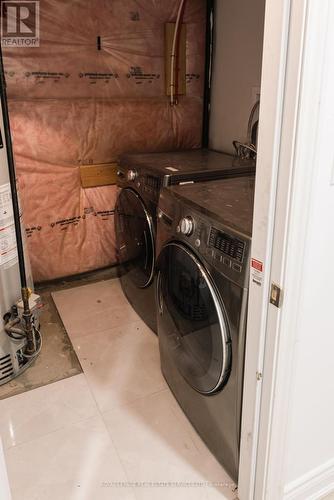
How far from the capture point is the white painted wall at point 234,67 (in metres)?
2.19

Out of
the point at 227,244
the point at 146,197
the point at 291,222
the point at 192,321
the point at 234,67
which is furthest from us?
the point at 234,67

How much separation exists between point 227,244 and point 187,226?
220 millimetres

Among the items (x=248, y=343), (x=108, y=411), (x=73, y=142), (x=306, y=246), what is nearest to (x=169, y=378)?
(x=108, y=411)

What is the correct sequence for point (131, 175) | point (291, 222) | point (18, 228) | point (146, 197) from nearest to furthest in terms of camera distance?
1. point (291, 222)
2. point (18, 228)
3. point (146, 197)
4. point (131, 175)

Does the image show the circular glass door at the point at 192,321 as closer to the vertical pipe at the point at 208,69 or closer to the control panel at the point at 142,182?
the control panel at the point at 142,182

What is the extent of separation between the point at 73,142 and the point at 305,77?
1892 millimetres

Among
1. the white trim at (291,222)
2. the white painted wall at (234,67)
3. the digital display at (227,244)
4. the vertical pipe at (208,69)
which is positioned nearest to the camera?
the white trim at (291,222)

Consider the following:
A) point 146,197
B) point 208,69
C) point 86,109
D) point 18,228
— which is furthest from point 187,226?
point 208,69

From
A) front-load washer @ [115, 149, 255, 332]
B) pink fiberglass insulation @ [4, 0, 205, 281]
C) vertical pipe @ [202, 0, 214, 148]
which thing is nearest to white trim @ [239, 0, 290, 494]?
front-load washer @ [115, 149, 255, 332]

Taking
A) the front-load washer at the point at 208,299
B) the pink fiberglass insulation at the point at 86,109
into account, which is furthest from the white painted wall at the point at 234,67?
the front-load washer at the point at 208,299

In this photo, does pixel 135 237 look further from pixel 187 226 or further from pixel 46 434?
pixel 46 434

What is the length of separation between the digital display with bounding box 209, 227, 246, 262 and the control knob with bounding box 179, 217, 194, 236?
0.12 m

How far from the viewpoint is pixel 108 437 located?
159 cm

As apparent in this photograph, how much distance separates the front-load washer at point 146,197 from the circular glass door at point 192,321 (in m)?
0.42
